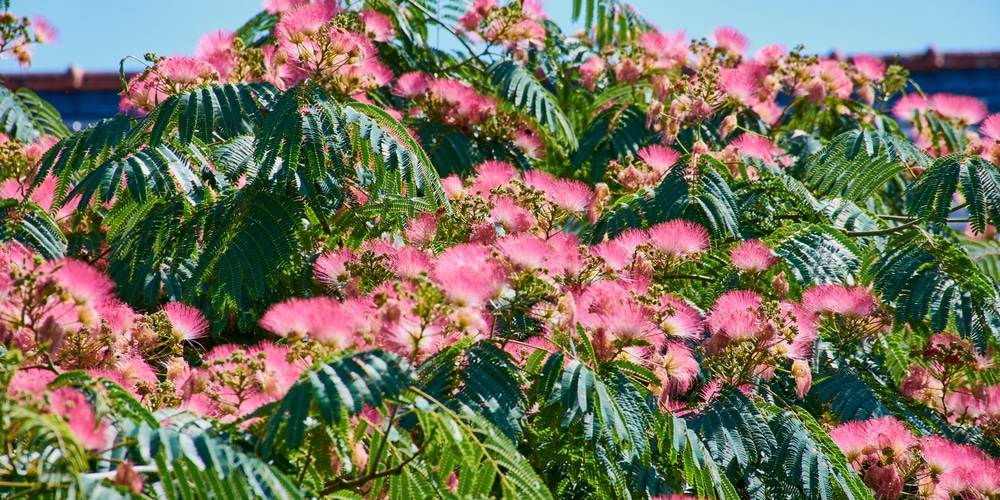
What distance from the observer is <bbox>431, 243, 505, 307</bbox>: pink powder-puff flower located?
276cm

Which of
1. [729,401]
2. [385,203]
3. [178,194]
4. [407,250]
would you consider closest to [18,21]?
[178,194]

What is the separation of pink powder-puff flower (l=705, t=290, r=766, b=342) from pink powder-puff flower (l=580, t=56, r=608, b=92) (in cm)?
268

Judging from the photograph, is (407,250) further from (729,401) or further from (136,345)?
(729,401)

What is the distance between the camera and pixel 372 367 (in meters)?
2.52

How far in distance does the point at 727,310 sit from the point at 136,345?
2063 mm

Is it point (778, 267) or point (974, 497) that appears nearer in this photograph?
point (974, 497)

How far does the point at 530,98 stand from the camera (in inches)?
Answer: 207

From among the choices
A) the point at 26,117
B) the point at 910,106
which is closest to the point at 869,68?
the point at 910,106

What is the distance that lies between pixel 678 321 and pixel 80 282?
1.93m

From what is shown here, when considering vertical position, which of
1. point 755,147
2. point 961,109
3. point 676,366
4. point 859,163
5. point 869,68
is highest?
point 869,68

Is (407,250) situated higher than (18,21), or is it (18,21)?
(18,21)

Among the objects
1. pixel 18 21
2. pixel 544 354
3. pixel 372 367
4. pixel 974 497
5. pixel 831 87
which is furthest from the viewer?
pixel 831 87

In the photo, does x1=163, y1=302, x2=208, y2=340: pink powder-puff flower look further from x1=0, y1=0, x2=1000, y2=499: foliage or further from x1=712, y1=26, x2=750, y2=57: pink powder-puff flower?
x1=712, y1=26, x2=750, y2=57: pink powder-puff flower

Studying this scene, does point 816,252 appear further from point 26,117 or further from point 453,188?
point 26,117
